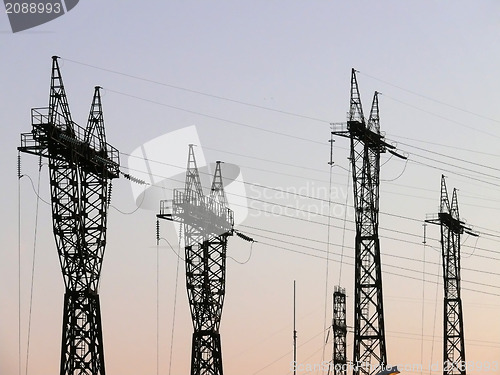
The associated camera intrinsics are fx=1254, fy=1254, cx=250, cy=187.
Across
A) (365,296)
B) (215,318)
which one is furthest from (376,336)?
(215,318)

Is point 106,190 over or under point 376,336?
over

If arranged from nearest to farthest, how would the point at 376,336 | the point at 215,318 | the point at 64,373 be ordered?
the point at 64,373 → the point at 376,336 → the point at 215,318

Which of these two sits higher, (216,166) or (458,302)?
(216,166)

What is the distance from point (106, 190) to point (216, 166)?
91.0 feet

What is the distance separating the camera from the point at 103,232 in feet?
237

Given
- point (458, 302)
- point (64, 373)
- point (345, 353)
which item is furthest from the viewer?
point (345, 353)

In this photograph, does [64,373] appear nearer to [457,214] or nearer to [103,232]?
[103,232]

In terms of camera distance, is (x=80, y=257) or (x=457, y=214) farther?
(x=457, y=214)

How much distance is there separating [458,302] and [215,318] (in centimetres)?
2561

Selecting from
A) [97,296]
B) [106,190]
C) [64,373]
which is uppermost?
[106,190]

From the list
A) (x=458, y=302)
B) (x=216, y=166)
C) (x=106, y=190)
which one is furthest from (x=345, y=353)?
(x=106, y=190)

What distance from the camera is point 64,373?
69.4 meters

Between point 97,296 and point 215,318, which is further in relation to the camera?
point 215,318

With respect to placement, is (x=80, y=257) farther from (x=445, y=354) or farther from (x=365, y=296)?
(x=445, y=354)
